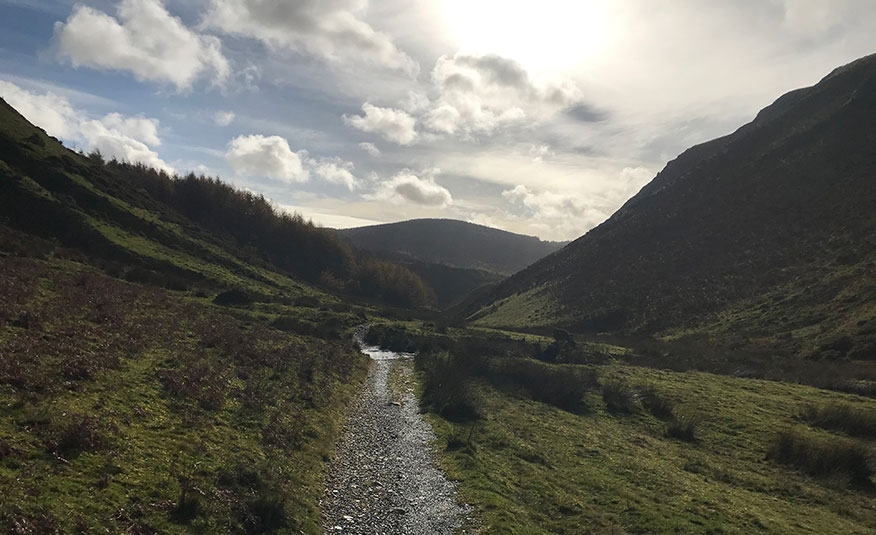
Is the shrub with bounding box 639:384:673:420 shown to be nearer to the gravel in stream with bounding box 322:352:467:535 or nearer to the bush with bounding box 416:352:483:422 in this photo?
the bush with bounding box 416:352:483:422

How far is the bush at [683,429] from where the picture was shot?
3036cm

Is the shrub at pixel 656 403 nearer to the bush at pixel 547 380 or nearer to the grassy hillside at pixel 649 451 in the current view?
the grassy hillside at pixel 649 451

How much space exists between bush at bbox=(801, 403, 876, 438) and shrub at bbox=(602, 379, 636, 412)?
1201cm

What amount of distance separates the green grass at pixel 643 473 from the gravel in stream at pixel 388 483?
1185mm

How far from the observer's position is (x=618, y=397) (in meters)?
38.1

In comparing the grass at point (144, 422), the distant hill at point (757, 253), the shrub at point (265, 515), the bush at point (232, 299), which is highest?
the distant hill at point (757, 253)

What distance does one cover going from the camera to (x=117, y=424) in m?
16.1

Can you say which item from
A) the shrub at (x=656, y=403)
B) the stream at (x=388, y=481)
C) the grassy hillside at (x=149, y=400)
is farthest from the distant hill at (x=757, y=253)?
the grassy hillside at (x=149, y=400)

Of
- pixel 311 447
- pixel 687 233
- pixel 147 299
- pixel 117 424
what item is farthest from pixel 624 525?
pixel 687 233

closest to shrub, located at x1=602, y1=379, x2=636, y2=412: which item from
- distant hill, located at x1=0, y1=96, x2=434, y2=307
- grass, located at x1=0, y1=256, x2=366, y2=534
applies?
grass, located at x1=0, y1=256, x2=366, y2=534

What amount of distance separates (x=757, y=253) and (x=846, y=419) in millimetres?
81549

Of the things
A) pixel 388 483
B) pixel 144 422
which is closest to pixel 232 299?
pixel 144 422

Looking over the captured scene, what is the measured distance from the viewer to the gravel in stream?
16484 millimetres

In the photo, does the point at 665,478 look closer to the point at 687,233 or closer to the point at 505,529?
the point at 505,529
